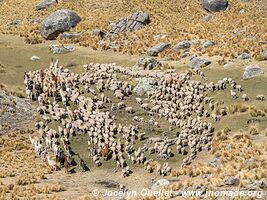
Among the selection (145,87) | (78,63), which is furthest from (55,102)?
(78,63)

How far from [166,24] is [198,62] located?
20.4 metres

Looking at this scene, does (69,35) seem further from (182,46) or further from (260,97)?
(260,97)

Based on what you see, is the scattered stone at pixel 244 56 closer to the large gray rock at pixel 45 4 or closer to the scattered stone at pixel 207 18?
the scattered stone at pixel 207 18

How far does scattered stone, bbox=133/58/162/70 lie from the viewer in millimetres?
58594

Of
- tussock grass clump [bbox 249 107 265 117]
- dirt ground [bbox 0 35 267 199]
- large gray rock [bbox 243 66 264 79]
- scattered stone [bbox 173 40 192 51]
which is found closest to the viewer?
dirt ground [bbox 0 35 267 199]

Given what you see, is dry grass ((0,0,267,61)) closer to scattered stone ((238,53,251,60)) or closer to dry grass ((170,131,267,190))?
scattered stone ((238,53,251,60))

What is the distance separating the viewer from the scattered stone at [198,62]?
5789cm

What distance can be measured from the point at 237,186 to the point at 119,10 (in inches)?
2255

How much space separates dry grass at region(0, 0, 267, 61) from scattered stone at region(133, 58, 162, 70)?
4366 millimetres

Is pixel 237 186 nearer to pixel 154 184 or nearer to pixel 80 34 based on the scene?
pixel 154 184

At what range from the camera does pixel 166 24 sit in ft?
253

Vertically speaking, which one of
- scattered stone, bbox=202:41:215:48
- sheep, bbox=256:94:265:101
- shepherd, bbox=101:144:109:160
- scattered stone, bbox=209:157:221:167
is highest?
scattered stone, bbox=202:41:215:48

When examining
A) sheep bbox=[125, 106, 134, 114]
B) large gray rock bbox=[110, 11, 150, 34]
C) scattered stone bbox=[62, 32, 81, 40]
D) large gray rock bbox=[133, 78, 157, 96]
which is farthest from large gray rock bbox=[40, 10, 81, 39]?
sheep bbox=[125, 106, 134, 114]

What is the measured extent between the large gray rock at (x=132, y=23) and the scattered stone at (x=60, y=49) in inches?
352
